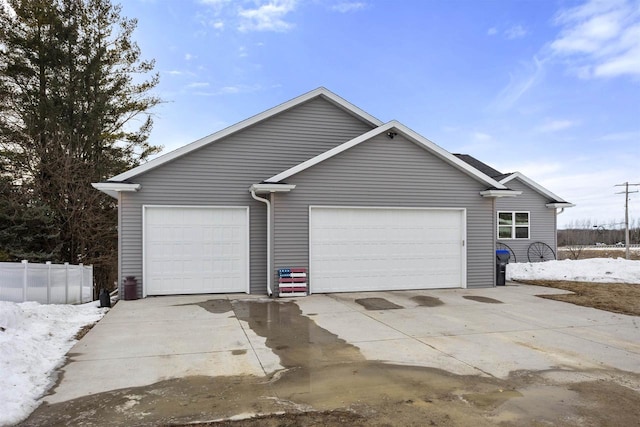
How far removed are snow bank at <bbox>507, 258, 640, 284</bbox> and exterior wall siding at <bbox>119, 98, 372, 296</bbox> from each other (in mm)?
8442

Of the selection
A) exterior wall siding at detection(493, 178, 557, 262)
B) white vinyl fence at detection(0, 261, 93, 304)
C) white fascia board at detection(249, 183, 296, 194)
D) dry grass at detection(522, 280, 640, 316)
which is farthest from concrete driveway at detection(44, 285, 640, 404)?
exterior wall siding at detection(493, 178, 557, 262)

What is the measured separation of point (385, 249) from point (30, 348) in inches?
321

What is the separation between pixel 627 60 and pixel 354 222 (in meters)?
10.6

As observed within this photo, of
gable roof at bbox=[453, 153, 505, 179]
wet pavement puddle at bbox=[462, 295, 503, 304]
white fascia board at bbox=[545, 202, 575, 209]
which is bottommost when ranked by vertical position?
wet pavement puddle at bbox=[462, 295, 503, 304]

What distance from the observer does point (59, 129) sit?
53.7 feet

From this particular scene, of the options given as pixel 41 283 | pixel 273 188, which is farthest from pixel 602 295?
pixel 41 283

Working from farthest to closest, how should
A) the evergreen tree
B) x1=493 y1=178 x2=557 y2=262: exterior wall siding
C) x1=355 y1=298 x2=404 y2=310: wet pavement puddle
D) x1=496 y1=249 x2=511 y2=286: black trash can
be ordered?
x1=493 y1=178 x2=557 y2=262: exterior wall siding → the evergreen tree → x1=496 y1=249 x2=511 y2=286: black trash can → x1=355 y1=298 x2=404 y2=310: wet pavement puddle

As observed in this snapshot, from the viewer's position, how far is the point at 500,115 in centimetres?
1759

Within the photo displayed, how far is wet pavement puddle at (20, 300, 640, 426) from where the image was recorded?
3525 mm

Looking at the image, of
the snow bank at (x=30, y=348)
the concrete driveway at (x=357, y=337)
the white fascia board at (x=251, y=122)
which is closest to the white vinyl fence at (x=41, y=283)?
the snow bank at (x=30, y=348)

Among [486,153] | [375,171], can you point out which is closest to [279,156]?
[375,171]

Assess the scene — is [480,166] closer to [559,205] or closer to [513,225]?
[513,225]

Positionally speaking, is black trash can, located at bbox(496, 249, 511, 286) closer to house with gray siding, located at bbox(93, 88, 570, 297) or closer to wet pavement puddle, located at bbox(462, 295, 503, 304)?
house with gray siding, located at bbox(93, 88, 570, 297)

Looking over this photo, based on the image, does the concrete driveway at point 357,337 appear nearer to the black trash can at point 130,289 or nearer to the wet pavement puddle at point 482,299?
the wet pavement puddle at point 482,299
